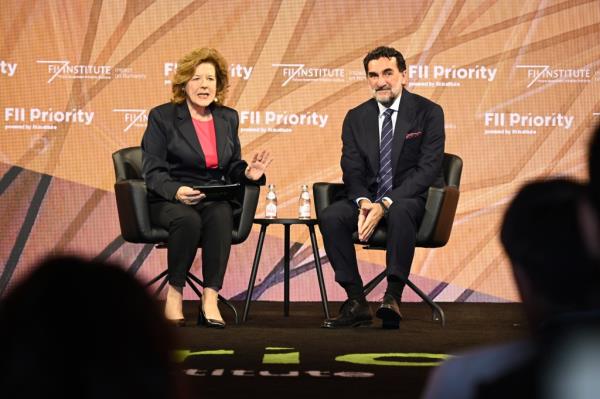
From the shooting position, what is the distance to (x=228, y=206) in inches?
189

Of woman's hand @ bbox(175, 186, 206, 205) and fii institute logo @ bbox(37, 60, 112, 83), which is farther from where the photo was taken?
fii institute logo @ bbox(37, 60, 112, 83)

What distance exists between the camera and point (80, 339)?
2.27 ft

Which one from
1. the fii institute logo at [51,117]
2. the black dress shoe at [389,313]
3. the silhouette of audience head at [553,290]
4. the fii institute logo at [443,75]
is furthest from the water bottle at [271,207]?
the silhouette of audience head at [553,290]

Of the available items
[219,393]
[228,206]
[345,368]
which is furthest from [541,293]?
[228,206]

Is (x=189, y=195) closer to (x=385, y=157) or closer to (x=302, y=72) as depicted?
(x=385, y=157)

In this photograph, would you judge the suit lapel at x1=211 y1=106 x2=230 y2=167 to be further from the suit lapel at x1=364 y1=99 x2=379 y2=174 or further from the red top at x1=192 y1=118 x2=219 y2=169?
the suit lapel at x1=364 y1=99 x2=379 y2=174

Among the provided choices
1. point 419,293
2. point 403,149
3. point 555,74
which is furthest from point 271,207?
point 555,74

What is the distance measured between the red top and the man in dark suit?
605 millimetres

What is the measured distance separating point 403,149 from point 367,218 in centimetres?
46

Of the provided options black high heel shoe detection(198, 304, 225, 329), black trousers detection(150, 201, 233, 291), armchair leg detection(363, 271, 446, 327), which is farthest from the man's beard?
black high heel shoe detection(198, 304, 225, 329)

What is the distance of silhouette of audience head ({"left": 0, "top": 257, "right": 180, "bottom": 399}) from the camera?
2.23 ft

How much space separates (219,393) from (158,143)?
2.40m

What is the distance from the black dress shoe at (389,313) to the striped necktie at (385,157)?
0.59 m

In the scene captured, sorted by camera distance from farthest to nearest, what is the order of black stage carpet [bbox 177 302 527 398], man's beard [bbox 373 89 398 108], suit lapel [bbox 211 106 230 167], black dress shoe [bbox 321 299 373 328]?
man's beard [bbox 373 89 398 108] < suit lapel [bbox 211 106 230 167] < black dress shoe [bbox 321 299 373 328] < black stage carpet [bbox 177 302 527 398]
